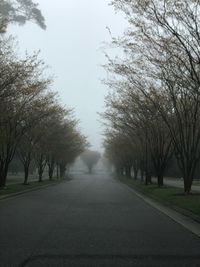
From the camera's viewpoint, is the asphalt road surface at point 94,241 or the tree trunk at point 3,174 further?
the tree trunk at point 3,174

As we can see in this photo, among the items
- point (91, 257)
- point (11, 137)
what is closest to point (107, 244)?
point (91, 257)

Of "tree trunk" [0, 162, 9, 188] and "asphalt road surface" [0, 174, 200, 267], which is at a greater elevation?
"tree trunk" [0, 162, 9, 188]

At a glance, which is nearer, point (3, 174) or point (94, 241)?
point (94, 241)

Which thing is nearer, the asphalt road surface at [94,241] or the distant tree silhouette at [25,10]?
the asphalt road surface at [94,241]

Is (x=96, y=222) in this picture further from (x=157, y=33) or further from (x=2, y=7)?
(x=2, y=7)

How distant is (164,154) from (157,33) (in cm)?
2073

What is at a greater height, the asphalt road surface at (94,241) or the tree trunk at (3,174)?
the tree trunk at (3,174)

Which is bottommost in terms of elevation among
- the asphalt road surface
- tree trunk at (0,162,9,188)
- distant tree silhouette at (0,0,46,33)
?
the asphalt road surface

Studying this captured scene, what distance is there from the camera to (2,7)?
75.7 feet

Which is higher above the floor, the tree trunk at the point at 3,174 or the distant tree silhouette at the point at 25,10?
the distant tree silhouette at the point at 25,10

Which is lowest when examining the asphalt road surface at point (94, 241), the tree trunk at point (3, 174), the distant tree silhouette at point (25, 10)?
the asphalt road surface at point (94, 241)

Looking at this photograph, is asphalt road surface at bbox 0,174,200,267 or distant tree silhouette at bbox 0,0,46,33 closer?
asphalt road surface at bbox 0,174,200,267

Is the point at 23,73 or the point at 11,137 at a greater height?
the point at 23,73

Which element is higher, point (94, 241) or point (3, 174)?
point (3, 174)
